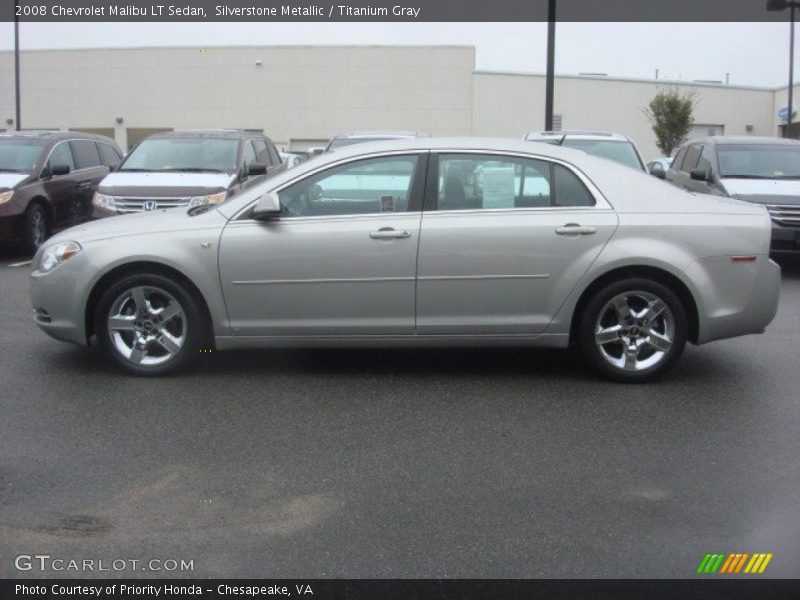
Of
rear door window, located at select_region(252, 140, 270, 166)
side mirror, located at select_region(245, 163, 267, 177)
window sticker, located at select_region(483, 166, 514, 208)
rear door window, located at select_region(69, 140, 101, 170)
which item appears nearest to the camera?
window sticker, located at select_region(483, 166, 514, 208)

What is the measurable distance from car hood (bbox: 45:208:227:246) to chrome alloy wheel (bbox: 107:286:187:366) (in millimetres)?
413

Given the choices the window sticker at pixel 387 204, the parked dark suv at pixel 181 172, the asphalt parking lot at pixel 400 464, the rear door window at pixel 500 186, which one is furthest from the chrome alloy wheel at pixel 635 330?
the parked dark suv at pixel 181 172

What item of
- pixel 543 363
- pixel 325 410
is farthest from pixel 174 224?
pixel 543 363

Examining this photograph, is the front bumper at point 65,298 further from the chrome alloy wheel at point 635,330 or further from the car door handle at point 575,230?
the chrome alloy wheel at point 635,330

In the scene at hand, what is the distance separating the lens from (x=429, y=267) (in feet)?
21.0

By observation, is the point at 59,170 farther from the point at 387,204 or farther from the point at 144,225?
the point at 387,204

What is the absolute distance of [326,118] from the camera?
4391 centimetres

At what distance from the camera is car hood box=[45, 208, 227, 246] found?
6.55 m

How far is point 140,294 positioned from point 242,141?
6.91 metres

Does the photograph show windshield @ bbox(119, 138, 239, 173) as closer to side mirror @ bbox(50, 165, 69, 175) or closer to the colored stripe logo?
side mirror @ bbox(50, 165, 69, 175)

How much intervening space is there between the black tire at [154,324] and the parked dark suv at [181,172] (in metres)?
4.61

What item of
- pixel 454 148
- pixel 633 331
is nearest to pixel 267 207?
pixel 454 148

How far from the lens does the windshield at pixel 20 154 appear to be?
13.2 meters
